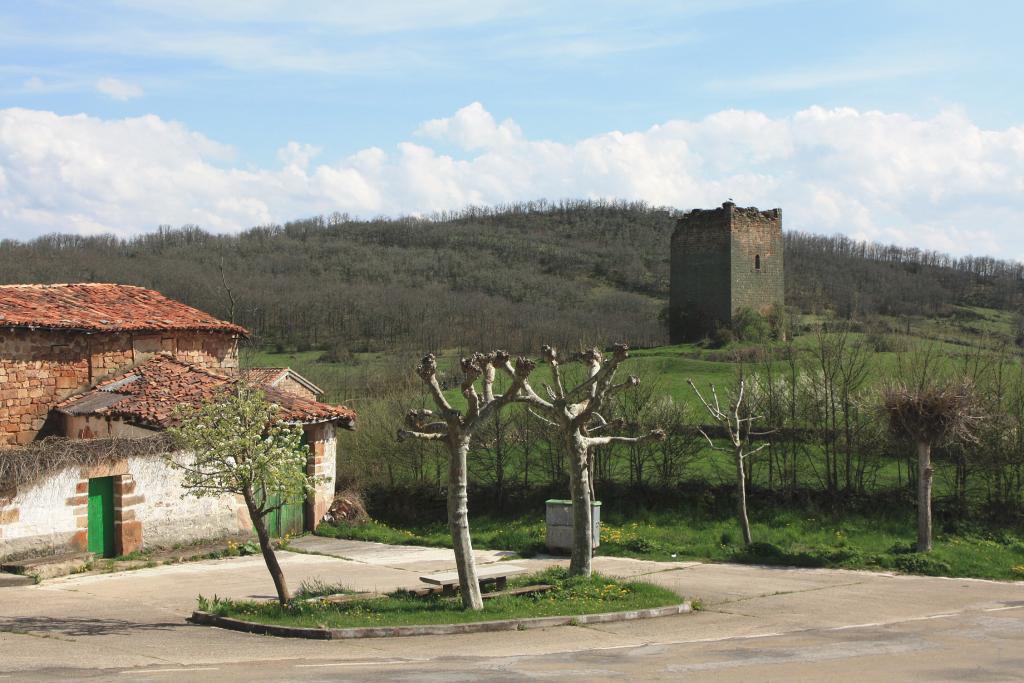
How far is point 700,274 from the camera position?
139 feet

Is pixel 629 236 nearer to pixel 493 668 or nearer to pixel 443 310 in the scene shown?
pixel 443 310

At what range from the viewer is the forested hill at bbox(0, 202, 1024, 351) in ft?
214

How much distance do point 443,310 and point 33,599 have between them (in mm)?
58215

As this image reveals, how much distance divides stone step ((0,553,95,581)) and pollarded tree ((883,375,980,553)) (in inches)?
600

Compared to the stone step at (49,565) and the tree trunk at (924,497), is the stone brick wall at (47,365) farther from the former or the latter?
the tree trunk at (924,497)

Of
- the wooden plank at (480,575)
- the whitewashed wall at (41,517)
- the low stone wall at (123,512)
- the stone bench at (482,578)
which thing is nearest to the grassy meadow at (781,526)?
the low stone wall at (123,512)

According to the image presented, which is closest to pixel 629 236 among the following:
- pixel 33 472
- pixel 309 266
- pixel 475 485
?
pixel 309 266

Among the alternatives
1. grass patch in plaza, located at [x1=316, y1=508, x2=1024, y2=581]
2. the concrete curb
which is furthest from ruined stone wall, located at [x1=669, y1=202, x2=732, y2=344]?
the concrete curb

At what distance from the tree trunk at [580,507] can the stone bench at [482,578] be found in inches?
44.6

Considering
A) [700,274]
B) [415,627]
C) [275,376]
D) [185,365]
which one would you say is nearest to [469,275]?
[700,274]

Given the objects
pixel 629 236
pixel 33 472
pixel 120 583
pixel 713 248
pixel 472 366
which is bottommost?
pixel 120 583

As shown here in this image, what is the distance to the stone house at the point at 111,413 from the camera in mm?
18672

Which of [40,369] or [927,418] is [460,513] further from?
[40,369]

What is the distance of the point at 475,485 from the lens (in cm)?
2552
